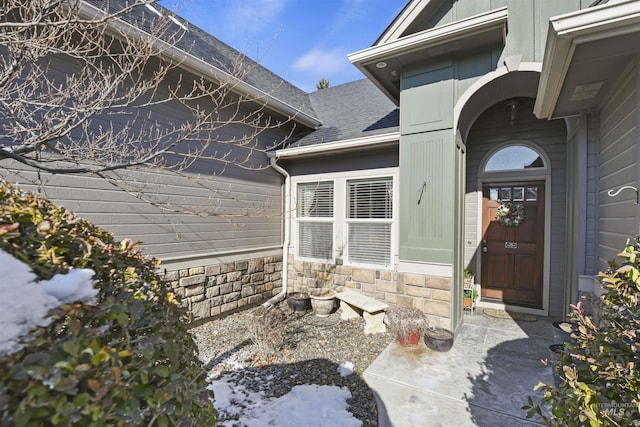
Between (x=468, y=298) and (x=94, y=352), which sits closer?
(x=94, y=352)

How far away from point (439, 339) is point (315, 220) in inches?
118

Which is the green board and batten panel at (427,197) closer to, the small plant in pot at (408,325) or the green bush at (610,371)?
the small plant in pot at (408,325)

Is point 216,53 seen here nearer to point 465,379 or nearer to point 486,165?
point 486,165

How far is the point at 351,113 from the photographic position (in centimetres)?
649

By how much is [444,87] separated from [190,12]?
3.21 metres

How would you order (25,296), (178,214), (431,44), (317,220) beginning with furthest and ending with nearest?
1. (317,220)
2. (178,214)
3. (431,44)
4. (25,296)

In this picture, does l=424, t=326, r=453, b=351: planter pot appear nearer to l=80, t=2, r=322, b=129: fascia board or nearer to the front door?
the front door

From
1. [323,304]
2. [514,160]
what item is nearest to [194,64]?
[323,304]

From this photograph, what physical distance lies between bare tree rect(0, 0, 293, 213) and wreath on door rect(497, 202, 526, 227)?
420 centimetres

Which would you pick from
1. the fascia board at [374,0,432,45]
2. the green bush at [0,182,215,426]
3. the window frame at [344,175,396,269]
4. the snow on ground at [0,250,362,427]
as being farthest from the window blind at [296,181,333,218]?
the green bush at [0,182,215,426]

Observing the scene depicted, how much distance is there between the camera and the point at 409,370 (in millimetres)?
3266

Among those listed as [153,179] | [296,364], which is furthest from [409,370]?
[153,179]

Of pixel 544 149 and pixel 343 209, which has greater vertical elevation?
pixel 544 149

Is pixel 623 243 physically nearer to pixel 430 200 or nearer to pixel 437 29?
pixel 430 200
